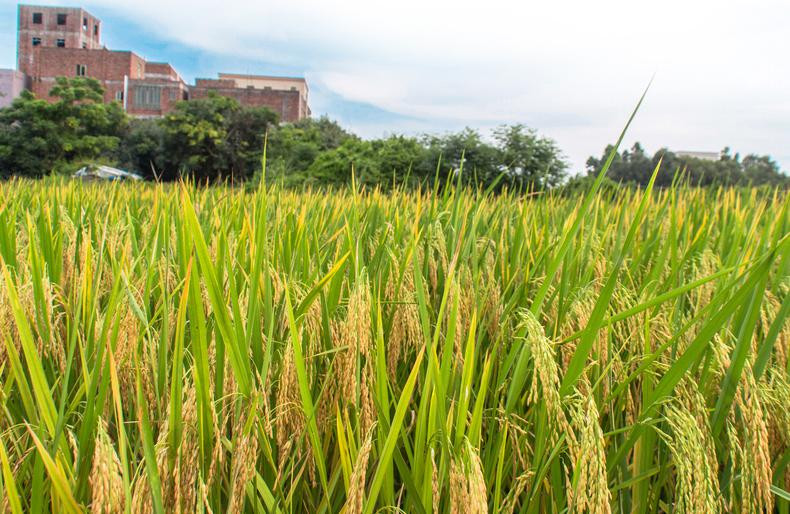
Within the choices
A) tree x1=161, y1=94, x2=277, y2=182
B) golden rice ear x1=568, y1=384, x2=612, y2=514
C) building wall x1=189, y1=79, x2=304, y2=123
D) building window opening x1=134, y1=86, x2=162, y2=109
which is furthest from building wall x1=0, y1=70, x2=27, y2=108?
golden rice ear x1=568, y1=384, x2=612, y2=514

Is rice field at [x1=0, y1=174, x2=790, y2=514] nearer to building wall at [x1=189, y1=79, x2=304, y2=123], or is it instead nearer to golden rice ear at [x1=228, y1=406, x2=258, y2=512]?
golden rice ear at [x1=228, y1=406, x2=258, y2=512]

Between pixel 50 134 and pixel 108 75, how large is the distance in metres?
31.6

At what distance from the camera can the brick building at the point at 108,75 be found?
54219 mm

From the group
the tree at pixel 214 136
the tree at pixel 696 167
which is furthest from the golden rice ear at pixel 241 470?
the tree at pixel 214 136

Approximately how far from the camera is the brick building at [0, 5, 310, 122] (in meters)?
54.2

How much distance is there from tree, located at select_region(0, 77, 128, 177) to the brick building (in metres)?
21.3

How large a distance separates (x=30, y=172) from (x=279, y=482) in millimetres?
37057

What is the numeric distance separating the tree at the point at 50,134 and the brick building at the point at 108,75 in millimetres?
21295

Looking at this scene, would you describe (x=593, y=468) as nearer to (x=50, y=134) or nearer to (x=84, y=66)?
(x=50, y=134)

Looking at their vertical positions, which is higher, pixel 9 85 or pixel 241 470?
pixel 9 85

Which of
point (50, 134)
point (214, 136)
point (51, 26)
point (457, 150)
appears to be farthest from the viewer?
point (51, 26)

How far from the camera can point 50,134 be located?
100 ft

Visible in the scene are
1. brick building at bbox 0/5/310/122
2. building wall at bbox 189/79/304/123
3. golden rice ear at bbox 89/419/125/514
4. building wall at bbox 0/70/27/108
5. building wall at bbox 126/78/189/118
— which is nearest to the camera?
golden rice ear at bbox 89/419/125/514

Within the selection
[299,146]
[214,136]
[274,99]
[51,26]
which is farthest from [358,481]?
[51,26]
